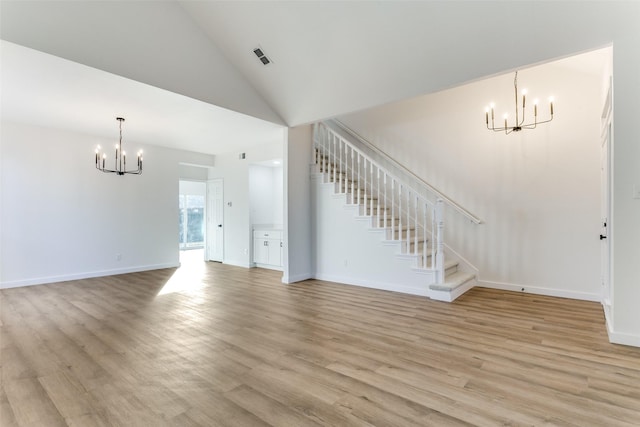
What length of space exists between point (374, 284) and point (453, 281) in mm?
1221

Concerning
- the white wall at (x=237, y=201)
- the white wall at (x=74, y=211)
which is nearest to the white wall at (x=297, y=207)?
the white wall at (x=237, y=201)

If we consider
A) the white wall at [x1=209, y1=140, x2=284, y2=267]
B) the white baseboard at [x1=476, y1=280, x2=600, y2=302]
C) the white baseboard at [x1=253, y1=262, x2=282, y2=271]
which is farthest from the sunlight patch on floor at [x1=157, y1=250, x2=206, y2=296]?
the white baseboard at [x1=476, y1=280, x2=600, y2=302]

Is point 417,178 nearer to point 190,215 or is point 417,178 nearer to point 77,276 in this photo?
point 77,276

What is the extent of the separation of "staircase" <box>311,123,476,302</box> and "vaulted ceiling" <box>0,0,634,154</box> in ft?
4.12

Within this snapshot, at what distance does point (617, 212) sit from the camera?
9.18 ft

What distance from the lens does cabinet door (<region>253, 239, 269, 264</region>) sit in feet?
22.9

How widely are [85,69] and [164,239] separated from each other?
4.55 m

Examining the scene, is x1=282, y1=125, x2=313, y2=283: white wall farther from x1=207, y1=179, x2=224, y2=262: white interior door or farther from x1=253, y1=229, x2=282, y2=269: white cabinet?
x1=207, y1=179, x2=224, y2=262: white interior door

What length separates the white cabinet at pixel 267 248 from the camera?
Answer: 22.1ft

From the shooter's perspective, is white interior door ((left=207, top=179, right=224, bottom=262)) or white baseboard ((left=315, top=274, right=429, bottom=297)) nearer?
white baseboard ((left=315, top=274, right=429, bottom=297))

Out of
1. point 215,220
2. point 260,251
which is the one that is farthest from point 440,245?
point 215,220

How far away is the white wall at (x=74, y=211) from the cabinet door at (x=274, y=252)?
244cm

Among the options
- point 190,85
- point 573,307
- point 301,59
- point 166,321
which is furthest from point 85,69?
point 573,307

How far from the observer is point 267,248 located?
694cm
